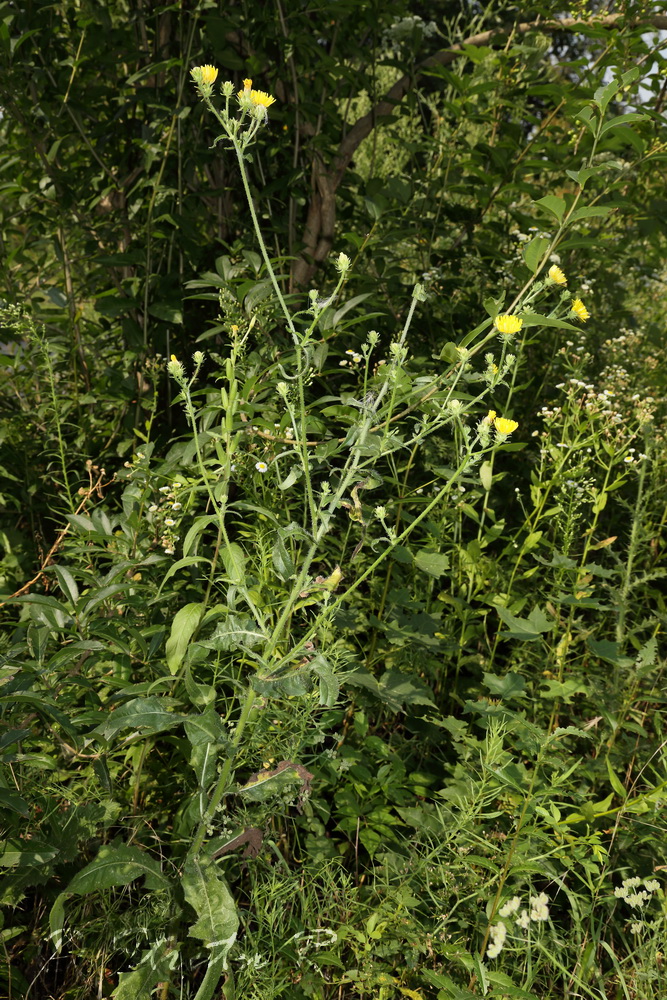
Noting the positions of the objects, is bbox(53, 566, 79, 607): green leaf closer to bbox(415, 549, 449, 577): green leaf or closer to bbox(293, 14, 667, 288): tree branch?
bbox(415, 549, 449, 577): green leaf

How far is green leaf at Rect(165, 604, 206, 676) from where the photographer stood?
1.34 m

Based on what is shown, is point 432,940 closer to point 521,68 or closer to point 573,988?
point 573,988

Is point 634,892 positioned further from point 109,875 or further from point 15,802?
point 15,802

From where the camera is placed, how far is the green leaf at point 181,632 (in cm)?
134

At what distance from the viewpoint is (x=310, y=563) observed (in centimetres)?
123

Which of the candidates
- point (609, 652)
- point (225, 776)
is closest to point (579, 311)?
point (609, 652)

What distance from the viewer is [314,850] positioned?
1.48m

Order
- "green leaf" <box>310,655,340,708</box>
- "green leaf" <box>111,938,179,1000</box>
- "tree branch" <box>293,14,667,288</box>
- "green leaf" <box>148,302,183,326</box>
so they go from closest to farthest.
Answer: "green leaf" <box>310,655,340,708</box>, "green leaf" <box>111,938,179,1000</box>, "green leaf" <box>148,302,183,326</box>, "tree branch" <box>293,14,667,288</box>

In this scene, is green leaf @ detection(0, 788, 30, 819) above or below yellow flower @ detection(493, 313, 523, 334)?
below

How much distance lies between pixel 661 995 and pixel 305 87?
235 centimetres

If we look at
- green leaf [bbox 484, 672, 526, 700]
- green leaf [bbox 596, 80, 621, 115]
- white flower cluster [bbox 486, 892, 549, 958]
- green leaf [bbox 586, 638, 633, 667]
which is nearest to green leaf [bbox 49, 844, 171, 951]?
white flower cluster [bbox 486, 892, 549, 958]

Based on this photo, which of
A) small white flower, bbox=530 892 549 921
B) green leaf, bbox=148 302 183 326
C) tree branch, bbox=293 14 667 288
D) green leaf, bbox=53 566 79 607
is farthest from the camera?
tree branch, bbox=293 14 667 288

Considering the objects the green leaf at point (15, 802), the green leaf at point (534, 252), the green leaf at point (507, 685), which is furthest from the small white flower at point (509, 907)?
the green leaf at point (534, 252)

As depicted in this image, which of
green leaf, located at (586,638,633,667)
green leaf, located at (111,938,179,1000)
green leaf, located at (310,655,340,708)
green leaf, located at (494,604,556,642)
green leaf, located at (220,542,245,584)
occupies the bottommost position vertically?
green leaf, located at (111,938,179,1000)
